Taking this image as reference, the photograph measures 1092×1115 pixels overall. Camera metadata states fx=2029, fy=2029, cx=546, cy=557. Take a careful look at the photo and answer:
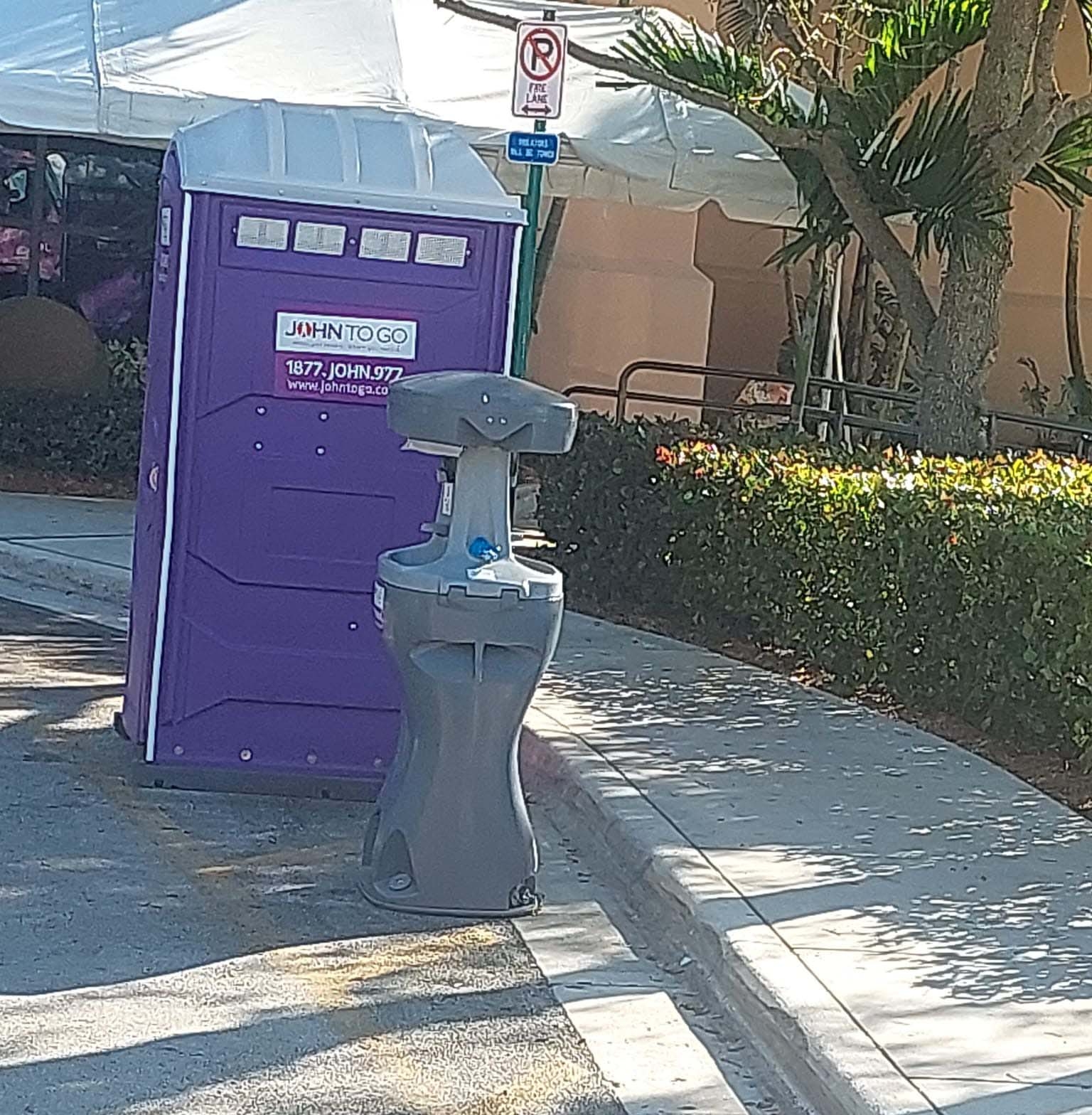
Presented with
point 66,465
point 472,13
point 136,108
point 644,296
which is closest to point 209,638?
point 472,13

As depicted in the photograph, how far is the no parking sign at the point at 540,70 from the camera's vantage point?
9164mm

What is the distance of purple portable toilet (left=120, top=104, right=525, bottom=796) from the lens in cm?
665

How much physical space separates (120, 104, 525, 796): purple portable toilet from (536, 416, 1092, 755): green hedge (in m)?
2.00

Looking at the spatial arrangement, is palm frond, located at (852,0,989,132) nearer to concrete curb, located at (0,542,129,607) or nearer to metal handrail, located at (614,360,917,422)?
metal handrail, located at (614,360,917,422)

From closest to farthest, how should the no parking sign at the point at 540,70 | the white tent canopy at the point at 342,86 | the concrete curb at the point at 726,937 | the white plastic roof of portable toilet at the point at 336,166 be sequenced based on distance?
the concrete curb at the point at 726,937 < the white plastic roof of portable toilet at the point at 336,166 < the no parking sign at the point at 540,70 < the white tent canopy at the point at 342,86

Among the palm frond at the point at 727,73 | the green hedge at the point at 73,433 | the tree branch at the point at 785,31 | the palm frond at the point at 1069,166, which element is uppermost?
the tree branch at the point at 785,31

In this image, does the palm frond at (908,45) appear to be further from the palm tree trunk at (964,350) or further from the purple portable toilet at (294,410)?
the purple portable toilet at (294,410)

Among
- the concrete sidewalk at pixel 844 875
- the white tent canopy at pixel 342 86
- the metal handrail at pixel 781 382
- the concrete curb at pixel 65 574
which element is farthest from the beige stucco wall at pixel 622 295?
the concrete sidewalk at pixel 844 875

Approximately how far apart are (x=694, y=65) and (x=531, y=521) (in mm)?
3626

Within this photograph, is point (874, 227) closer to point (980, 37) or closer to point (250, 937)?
point (980, 37)

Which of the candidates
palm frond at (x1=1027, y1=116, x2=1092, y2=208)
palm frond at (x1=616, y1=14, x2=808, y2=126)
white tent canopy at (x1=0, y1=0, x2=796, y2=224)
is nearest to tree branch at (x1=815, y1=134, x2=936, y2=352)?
palm frond at (x1=616, y1=14, x2=808, y2=126)

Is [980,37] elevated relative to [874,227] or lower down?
elevated

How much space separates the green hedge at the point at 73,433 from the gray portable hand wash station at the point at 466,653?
834cm

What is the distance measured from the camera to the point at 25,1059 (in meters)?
4.62
